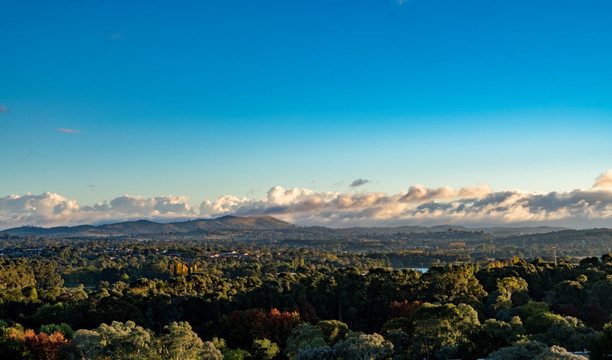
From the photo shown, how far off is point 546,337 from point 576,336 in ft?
6.45

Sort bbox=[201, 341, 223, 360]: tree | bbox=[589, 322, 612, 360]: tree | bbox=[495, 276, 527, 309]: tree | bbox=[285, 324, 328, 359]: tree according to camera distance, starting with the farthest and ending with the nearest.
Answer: bbox=[495, 276, 527, 309]: tree, bbox=[285, 324, 328, 359]: tree, bbox=[201, 341, 223, 360]: tree, bbox=[589, 322, 612, 360]: tree

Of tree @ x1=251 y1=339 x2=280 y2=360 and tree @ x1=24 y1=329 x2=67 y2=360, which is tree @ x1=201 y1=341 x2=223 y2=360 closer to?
tree @ x1=251 y1=339 x2=280 y2=360

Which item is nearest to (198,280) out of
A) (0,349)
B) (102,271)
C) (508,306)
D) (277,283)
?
(277,283)

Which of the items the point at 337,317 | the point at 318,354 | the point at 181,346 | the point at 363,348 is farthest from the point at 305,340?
the point at 337,317

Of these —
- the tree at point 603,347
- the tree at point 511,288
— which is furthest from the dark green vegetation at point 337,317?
the tree at point 511,288

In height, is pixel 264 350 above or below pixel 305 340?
below

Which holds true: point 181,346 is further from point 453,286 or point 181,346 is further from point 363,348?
point 453,286

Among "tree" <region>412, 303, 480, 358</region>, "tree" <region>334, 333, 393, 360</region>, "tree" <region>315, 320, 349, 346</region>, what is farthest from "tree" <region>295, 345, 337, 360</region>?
"tree" <region>412, 303, 480, 358</region>

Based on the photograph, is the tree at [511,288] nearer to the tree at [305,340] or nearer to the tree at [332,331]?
the tree at [332,331]

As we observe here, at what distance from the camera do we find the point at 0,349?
1640 inches

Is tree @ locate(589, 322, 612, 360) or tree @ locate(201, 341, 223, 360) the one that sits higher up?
tree @ locate(589, 322, 612, 360)

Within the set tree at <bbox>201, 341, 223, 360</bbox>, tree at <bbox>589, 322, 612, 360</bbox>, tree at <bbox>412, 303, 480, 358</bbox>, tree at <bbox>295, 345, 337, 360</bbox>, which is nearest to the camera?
tree at <bbox>589, 322, 612, 360</bbox>

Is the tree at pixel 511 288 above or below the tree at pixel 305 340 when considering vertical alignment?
above

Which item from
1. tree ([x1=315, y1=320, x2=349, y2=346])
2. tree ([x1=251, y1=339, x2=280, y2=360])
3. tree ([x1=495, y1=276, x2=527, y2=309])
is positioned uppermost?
tree ([x1=495, y1=276, x2=527, y2=309])
